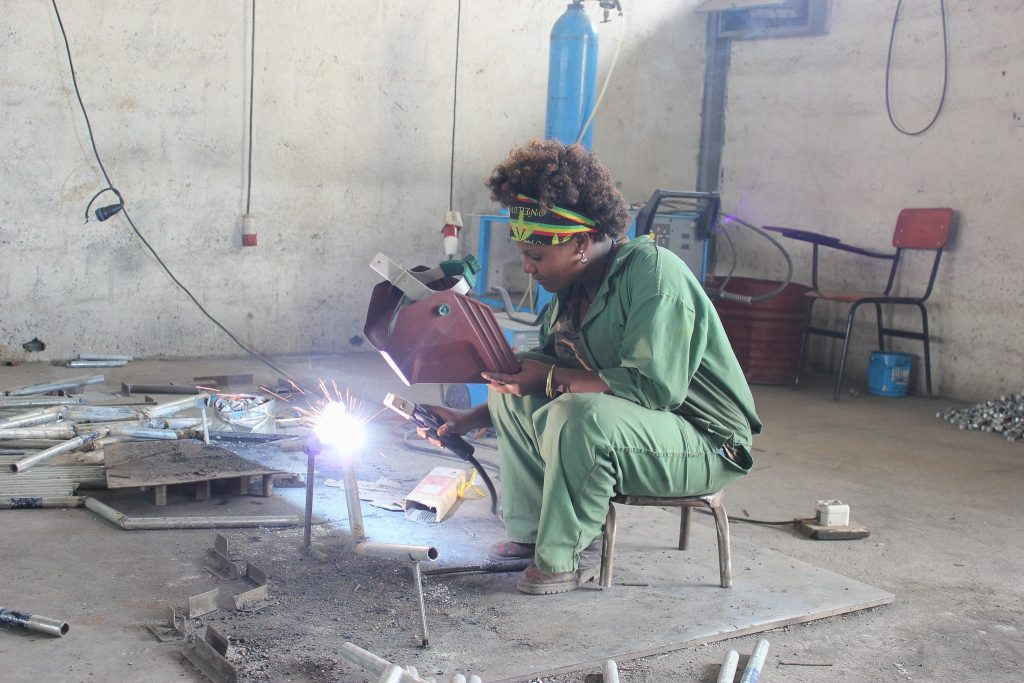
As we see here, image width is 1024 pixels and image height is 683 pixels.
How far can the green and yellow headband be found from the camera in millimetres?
3068

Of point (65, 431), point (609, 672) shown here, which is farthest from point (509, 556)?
point (65, 431)

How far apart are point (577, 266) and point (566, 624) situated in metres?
1.06

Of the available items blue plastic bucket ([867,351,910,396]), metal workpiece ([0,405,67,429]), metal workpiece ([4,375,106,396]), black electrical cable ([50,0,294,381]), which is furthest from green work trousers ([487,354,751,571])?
blue plastic bucket ([867,351,910,396])

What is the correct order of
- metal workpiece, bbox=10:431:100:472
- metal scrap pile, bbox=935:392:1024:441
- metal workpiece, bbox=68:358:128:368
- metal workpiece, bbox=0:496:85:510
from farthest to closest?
metal workpiece, bbox=68:358:128:368, metal scrap pile, bbox=935:392:1024:441, metal workpiece, bbox=10:431:100:472, metal workpiece, bbox=0:496:85:510

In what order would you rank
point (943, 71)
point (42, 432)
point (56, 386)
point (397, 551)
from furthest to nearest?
point (943, 71)
point (56, 386)
point (42, 432)
point (397, 551)

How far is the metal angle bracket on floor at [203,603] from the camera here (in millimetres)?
2812

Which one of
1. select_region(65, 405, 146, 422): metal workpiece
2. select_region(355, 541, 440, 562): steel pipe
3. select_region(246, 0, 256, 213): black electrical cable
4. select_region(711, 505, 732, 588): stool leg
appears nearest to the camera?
select_region(355, 541, 440, 562): steel pipe

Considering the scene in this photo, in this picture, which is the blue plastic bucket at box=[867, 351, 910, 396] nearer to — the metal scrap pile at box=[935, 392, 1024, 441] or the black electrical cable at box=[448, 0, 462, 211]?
the metal scrap pile at box=[935, 392, 1024, 441]

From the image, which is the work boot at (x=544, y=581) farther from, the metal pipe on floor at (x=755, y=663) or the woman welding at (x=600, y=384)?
the metal pipe on floor at (x=755, y=663)

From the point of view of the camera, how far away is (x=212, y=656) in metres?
2.52

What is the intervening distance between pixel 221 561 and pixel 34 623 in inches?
25.5

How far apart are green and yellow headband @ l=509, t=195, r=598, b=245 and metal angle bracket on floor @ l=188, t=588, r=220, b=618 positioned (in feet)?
4.40

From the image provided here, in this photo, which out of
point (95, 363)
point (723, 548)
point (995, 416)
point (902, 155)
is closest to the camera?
point (723, 548)

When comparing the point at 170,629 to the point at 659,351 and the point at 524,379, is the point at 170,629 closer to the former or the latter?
the point at 524,379
